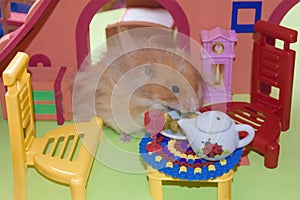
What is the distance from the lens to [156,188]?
121 centimetres

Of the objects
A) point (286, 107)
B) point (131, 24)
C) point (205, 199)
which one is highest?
point (131, 24)

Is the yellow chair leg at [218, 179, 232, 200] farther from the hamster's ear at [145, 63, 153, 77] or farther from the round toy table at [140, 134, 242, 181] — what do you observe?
the hamster's ear at [145, 63, 153, 77]

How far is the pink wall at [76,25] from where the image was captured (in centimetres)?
159

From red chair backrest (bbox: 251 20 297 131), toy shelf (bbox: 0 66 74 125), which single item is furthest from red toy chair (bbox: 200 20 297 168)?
toy shelf (bbox: 0 66 74 125)

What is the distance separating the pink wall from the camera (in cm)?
159

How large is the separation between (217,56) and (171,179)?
512mm

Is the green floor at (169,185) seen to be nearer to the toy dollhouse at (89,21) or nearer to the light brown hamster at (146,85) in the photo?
the light brown hamster at (146,85)

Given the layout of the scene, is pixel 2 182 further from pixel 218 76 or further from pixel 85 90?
pixel 218 76

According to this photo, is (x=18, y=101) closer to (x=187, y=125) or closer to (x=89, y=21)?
(x=187, y=125)

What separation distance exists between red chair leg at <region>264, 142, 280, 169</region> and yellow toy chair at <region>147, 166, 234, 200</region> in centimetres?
19

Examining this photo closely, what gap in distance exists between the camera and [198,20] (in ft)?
5.30

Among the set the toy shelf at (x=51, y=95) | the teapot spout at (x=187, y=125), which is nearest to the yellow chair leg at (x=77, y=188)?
the teapot spout at (x=187, y=125)

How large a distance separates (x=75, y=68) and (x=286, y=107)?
25.2 inches

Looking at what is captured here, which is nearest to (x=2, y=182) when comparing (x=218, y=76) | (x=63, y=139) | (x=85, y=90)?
(x=63, y=139)
